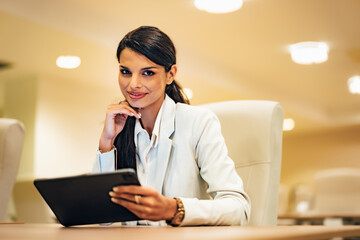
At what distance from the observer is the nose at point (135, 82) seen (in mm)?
1366

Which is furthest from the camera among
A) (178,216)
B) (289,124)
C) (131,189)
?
(289,124)

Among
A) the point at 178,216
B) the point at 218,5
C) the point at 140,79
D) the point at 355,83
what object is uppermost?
the point at 355,83

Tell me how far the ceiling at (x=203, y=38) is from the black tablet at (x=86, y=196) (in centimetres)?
359

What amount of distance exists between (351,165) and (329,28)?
6.47 meters

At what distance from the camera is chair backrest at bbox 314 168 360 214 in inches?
202

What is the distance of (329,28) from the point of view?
5.32 meters

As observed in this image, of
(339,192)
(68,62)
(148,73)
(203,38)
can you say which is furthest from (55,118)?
(148,73)

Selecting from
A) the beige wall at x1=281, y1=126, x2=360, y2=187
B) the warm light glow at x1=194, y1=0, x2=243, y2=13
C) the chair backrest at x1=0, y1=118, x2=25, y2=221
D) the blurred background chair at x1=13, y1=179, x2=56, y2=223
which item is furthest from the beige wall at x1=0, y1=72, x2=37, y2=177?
the beige wall at x1=281, y1=126, x2=360, y2=187

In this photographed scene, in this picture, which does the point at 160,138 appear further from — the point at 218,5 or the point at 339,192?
the point at 339,192

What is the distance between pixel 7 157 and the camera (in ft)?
6.15

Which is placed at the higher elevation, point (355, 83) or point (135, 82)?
point (355, 83)

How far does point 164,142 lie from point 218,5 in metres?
3.23

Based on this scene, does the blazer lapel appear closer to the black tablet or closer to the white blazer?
the white blazer

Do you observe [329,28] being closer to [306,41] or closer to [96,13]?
[306,41]
